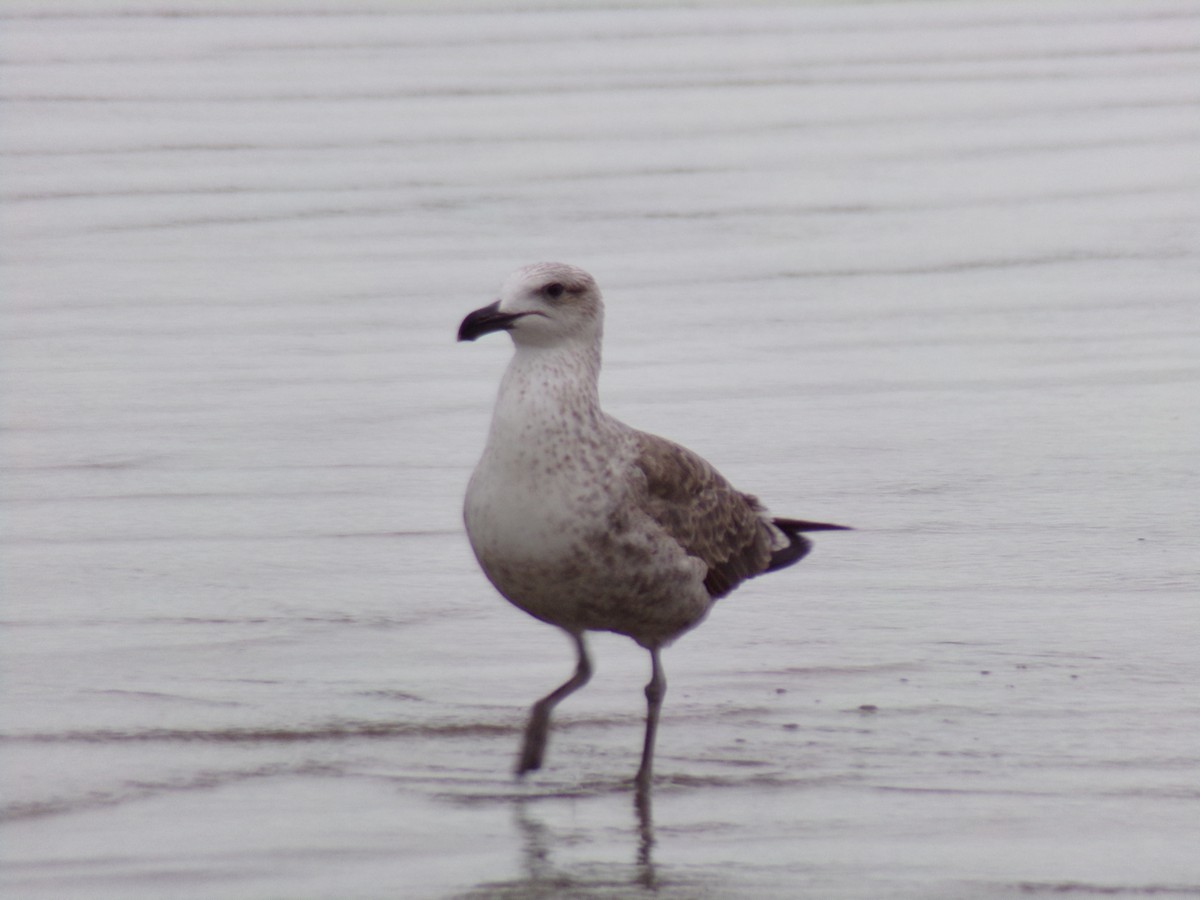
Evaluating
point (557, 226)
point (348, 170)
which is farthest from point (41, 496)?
point (348, 170)

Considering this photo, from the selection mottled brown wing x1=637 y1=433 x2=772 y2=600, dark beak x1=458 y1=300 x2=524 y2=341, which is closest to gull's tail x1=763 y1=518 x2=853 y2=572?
mottled brown wing x1=637 y1=433 x2=772 y2=600

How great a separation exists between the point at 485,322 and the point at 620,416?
2800 millimetres

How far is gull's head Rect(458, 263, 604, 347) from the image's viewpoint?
545cm

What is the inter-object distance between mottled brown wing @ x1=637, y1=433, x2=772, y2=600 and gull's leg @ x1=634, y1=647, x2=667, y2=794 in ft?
0.94

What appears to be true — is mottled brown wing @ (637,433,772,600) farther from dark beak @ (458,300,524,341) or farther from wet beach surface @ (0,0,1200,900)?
dark beak @ (458,300,524,341)

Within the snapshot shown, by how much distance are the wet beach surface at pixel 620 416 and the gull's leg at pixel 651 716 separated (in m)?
0.05

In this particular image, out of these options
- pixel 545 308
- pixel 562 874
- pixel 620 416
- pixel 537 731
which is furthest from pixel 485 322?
pixel 620 416

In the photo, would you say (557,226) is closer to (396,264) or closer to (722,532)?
(396,264)

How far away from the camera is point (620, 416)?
8.15 meters

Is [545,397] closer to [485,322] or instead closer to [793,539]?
[485,322]

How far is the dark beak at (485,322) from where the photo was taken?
17.6ft

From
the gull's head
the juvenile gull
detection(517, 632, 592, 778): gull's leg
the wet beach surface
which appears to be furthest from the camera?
the gull's head

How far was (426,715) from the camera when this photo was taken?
567 centimetres

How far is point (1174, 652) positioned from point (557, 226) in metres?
5.21
